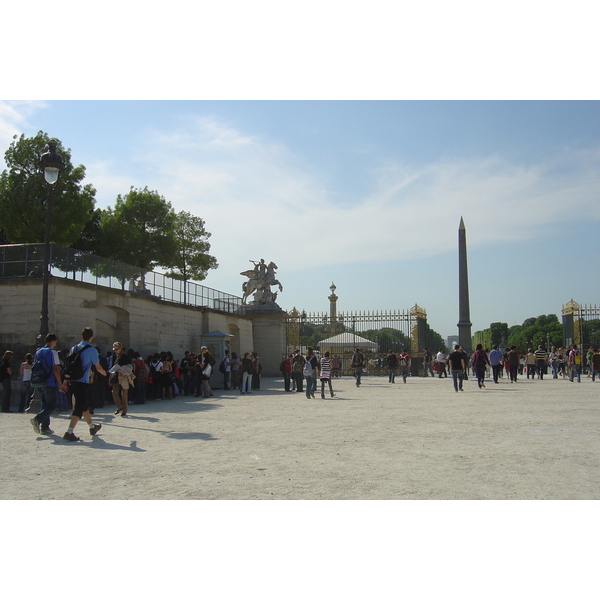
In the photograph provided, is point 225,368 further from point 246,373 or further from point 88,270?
point 88,270

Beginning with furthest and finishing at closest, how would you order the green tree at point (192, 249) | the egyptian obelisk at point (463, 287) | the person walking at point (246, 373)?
the green tree at point (192, 249), the egyptian obelisk at point (463, 287), the person walking at point (246, 373)

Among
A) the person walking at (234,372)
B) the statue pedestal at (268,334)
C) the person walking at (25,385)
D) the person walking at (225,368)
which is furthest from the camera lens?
the statue pedestal at (268,334)

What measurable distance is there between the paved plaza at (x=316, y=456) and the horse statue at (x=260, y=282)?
20093 mm

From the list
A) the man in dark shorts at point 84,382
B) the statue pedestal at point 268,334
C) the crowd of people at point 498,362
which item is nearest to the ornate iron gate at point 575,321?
the crowd of people at point 498,362

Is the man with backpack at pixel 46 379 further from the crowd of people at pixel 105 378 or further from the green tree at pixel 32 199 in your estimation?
the green tree at pixel 32 199

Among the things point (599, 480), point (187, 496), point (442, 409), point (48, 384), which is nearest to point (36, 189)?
point (48, 384)

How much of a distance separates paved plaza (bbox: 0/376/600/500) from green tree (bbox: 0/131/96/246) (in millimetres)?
14852

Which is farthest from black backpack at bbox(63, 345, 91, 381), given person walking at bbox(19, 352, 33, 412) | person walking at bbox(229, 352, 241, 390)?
person walking at bbox(229, 352, 241, 390)

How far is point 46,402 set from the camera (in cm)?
931

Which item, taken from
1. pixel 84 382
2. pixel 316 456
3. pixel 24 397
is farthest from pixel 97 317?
pixel 316 456

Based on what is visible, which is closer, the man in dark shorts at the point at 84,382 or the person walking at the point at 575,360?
the man in dark shorts at the point at 84,382

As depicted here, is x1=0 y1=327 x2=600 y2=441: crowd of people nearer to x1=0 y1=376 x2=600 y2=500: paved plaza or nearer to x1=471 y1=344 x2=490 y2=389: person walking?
x1=471 y1=344 x2=490 y2=389: person walking

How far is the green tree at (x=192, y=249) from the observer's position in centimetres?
3959

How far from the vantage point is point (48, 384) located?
9211mm
